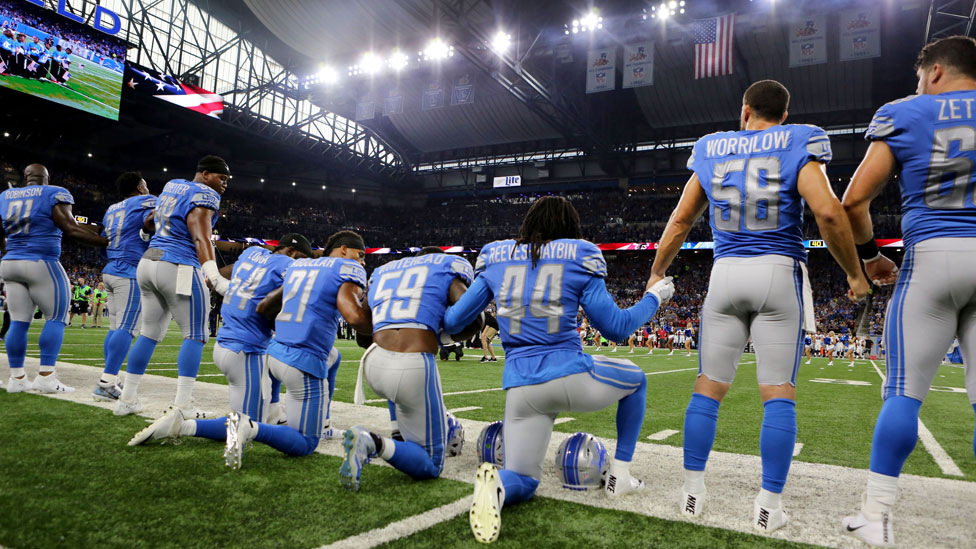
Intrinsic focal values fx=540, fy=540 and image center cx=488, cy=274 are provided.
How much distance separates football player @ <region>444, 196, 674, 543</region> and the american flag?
20662mm

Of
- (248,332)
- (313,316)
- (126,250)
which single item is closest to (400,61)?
(126,250)

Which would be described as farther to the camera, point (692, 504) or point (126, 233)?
point (126, 233)

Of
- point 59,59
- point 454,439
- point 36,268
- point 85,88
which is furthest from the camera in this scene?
point 85,88

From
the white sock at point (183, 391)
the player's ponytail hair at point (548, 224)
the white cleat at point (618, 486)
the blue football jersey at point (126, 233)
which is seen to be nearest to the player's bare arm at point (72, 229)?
the blue football jersey at point (126, 233)

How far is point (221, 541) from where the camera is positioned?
2096 mm

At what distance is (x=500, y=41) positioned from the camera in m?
24.0

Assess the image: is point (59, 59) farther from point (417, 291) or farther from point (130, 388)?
point (417, 291)

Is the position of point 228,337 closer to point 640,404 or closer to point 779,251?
point 640,404

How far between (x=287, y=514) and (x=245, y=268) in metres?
2.23

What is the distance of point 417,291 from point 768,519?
2.07 m

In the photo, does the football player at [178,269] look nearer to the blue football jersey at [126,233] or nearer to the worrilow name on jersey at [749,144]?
the blue football jersey at [126,233]

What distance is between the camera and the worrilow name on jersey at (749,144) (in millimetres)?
2627

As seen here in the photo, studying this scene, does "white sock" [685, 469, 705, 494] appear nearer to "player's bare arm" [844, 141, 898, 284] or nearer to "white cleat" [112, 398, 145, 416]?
"player's bare arm" [844, 141, 898, 284]

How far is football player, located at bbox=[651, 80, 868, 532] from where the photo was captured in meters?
2.50
